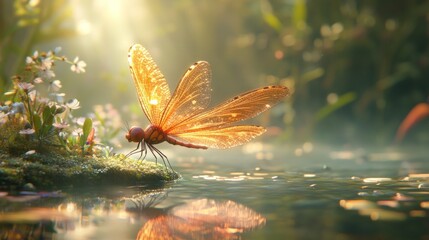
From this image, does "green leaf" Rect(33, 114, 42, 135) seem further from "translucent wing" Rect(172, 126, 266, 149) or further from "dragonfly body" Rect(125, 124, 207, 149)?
"translucent wing" Rect(172, 126, 266, 149)

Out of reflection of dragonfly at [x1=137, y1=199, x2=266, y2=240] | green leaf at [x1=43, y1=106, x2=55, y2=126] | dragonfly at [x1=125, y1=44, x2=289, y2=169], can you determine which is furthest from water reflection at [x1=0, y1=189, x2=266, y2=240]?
dragonfly at [x1=125, y1=44, x2=289, y2=169]

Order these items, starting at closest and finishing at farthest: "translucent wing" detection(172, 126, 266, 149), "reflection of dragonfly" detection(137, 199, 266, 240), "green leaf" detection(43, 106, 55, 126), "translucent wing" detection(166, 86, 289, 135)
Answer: "reflection of dragonfly" detection(137, 199, 266, 240)
"green leaf" detection(43, 106, 55, 126)
"translucent wing" detection(166, 86, 289, 135)
"translucent wing" detection(172, 126, 266, 149)

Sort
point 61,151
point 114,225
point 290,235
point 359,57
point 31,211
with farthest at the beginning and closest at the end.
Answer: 1. point 359,57
2. point 61,151
3. point 31,211
4. point 114,225
5. point 290,235

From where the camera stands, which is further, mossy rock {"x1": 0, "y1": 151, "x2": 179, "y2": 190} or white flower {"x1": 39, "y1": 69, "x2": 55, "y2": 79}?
white flower {"x1": 39, "y1": 69, "x2": 55, "y2": 79}

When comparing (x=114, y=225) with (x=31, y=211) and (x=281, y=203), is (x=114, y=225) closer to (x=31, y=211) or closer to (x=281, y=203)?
(x=31, y=211)

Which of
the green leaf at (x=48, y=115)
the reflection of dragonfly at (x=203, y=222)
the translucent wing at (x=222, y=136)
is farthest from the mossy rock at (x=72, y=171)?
the reflection of dragonfly at (x=203, y=222)

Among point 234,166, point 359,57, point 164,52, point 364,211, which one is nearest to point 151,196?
point 364,211
